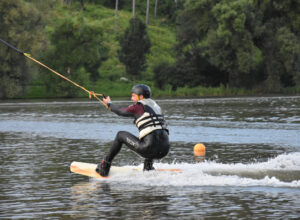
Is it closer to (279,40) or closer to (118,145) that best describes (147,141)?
(118,145)

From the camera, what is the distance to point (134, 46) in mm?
63781

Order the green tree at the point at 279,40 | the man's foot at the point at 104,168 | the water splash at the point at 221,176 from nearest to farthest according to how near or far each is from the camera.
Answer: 1. the water splash at the point at 221,176
2. the man's foot at the point at 104,168
3. the green tree at the point at 279,40

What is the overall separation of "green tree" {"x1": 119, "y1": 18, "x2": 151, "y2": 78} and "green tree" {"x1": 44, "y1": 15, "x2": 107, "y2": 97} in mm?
3012

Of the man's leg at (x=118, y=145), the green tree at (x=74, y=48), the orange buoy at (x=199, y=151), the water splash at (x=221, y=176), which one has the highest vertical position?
the green tree at (x=74, y=48)

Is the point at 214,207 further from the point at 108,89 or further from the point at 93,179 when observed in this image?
the point at 108,89

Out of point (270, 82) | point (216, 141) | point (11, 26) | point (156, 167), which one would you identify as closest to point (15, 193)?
point (156, 167)

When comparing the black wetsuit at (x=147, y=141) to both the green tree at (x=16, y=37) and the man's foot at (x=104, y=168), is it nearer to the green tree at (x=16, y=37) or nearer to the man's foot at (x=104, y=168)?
the man's foot at (x=104, y=168)

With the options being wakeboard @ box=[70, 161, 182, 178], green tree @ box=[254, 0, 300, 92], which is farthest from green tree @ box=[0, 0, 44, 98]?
wakeboard @ box=[70, 161, 182, 178]

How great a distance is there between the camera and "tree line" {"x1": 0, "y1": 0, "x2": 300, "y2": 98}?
→ 56.2 meters

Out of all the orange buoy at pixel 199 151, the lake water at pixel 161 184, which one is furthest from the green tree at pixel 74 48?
the orange buoy at pixel 199 151

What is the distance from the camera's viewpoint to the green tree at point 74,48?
61531mm

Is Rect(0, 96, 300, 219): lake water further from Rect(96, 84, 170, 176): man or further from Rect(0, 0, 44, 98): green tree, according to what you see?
Rect(0, 0, 44, 98): green tree

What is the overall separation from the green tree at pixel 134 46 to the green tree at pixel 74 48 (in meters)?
3.01

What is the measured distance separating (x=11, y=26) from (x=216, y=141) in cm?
4197
